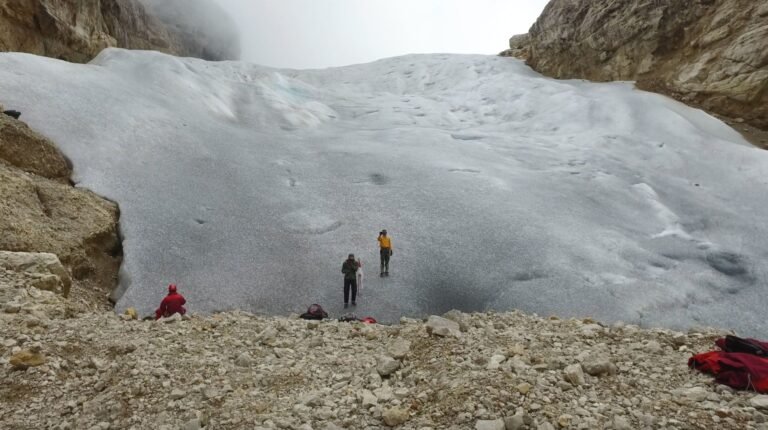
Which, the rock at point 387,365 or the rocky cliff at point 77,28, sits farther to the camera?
the rocky cliff at point 77,28

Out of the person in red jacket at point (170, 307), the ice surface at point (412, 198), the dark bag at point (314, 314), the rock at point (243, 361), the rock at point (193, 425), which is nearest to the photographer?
the rock at point (193, 425)

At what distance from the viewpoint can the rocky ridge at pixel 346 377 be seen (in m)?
4.35

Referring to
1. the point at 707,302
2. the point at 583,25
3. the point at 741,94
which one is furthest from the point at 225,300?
the point at 583,25

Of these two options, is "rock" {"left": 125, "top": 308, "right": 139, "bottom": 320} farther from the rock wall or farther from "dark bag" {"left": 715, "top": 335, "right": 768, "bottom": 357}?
"dark bag" {"left": 715, "top": 335, "right": 768, "bottom": 357}

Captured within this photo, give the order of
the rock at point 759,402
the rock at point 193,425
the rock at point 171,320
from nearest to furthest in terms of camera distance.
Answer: the rock at point 759,402, the rock at point 193,425, the rock at point 171,320

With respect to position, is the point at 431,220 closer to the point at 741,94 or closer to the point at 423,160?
the point at 423,160

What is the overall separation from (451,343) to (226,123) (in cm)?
1439

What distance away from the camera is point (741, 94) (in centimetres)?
1881

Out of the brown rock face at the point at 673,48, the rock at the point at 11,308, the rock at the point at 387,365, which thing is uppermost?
the brown rock face at the point at 673,48

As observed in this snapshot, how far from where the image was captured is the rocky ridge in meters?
4.35

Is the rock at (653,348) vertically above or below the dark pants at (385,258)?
above

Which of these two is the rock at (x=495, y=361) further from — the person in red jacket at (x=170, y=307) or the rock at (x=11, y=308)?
the rock at (x=11, y=308)

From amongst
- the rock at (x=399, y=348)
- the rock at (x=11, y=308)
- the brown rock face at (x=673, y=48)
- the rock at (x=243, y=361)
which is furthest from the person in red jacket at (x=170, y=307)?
the brown rock face at (x=673, y=48)

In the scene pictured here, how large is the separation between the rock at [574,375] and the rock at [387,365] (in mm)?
1741
